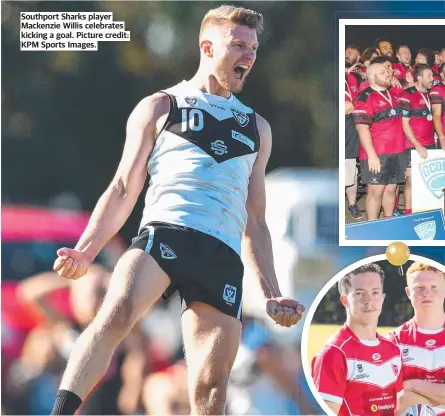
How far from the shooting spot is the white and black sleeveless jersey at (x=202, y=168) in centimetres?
415

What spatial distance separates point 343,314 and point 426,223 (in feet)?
2.40

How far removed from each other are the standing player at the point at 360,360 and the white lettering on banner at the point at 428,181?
48 cm

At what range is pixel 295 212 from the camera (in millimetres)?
5336

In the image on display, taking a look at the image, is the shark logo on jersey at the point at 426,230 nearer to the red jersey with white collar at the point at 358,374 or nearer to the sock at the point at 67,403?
the red jersey with white collar at the point at 358,374

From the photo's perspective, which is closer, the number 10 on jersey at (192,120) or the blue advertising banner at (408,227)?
the number 10 on jersey at (192,120)

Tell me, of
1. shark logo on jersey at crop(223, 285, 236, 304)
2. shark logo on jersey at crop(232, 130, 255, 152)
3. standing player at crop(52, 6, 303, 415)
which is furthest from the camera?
shark logo on jersey at crop(232, 130, 255, 152)

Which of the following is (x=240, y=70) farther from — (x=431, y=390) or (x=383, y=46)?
(x=431, y=390)

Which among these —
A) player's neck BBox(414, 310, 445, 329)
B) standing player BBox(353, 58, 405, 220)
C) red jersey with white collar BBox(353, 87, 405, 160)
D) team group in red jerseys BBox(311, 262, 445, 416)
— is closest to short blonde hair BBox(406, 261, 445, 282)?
team group in red jerseys BBox(311, 262, 445, 416)

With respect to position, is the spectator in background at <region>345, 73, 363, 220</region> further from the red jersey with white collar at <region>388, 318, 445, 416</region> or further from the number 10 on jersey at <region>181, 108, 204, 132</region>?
the number 10 on jersey at <region>181, 108, 204, 132</region>

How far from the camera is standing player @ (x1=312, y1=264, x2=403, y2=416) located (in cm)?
525

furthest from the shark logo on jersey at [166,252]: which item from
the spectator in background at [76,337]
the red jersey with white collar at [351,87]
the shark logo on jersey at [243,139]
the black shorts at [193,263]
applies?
the red jersey with white collar at [351,87]

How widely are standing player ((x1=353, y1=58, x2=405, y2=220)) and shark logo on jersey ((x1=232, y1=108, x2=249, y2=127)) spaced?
0.92 meters

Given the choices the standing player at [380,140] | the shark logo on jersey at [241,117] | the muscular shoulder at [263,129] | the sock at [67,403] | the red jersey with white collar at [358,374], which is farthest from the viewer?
the standing player at [380,140]

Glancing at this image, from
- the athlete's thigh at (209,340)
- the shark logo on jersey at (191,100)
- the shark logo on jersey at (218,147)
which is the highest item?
the shark logo on jersey at (191,100)
